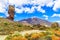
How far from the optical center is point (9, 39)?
34750mm

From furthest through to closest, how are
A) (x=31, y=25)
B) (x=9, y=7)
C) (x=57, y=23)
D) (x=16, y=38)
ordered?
(x=9, y=7) → (x=31, y=25) → (x=57, y=23) → (x=16, y=38)

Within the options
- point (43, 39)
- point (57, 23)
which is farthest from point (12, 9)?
point (43, 39)

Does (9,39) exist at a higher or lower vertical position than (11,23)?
higher

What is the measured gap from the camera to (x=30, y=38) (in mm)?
32938

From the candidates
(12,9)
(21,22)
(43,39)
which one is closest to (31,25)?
(21,22)

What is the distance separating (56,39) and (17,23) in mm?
35052

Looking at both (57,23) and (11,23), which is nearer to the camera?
(57,23)

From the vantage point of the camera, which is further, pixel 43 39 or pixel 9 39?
pixel 9 39

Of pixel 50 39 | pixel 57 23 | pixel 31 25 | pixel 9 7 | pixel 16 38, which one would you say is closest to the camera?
pixel 50 39

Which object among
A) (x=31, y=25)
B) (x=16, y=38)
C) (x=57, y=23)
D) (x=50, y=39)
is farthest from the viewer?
(x=31, y=25)

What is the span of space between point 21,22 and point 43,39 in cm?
3513

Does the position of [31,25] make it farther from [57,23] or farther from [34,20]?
[57,23]

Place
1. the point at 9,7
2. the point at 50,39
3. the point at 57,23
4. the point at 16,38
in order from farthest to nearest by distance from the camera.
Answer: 1. the point at 9,7
2. the point at 57,23
3. the point at 16,38
4. the point at 50,39

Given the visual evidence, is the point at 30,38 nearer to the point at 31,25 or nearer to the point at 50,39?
the point at 50,39
